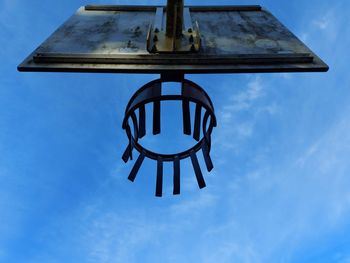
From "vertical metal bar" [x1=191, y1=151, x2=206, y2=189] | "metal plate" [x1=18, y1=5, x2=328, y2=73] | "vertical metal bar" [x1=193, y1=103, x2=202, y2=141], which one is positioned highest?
"metal plate" [x1=18, y1=5, x2=328, y2=73]

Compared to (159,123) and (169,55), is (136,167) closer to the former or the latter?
(159,123)

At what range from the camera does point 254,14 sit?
17.9ft

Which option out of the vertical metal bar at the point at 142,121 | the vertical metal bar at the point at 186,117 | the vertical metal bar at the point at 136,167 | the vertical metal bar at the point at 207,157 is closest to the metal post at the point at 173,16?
the vertical metal bar at the point at 186,117

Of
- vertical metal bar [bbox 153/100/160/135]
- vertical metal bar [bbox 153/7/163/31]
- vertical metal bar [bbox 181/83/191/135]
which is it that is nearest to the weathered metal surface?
vertical metal bar [bbox 153/7/163/31]

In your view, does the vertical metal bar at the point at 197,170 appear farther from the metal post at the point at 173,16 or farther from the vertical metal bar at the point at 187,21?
the vertical metal bar at the point at 187,21

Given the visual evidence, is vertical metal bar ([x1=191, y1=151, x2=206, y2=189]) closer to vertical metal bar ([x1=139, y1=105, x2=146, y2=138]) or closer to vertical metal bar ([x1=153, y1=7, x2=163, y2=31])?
vertical metal bar ([x1=139, y1=105, x2=146, y2=138])

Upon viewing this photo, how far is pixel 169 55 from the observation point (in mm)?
4203

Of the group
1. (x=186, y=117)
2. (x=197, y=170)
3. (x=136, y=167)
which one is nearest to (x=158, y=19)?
(x=186, y=117)

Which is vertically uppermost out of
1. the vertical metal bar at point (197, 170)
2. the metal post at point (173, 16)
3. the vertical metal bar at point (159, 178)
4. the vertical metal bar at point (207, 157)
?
the metal post at point (173, 16)

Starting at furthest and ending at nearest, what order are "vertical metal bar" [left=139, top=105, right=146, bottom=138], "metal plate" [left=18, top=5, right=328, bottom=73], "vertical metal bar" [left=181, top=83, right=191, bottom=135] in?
"vertical metal bar" [left=181, top=83, right=191, bottom=135] → "vertical metal bar" [left=139, top=105, right=146, bottom=138] → "metal plate" [left=18, top=5, right=328, bottom=73]

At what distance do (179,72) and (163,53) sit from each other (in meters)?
0.26

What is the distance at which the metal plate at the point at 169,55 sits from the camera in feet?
13.5

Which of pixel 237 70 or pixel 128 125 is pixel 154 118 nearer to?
pixel 128 125

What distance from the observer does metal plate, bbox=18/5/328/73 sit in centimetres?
410
